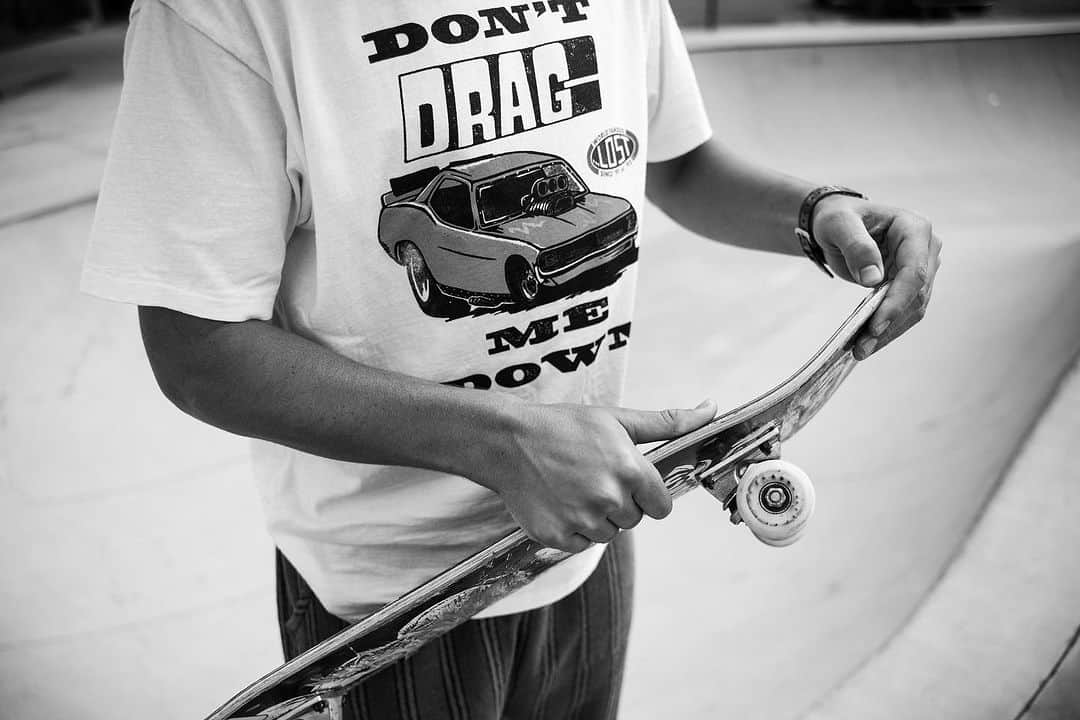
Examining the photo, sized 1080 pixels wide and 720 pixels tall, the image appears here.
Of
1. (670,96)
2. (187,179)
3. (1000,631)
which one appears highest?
(187,179)

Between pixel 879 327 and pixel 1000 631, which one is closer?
pixel 879 327

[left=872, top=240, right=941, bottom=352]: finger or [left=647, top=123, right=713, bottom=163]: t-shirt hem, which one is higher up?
[left=647, top=123, right=713, bottom=163]: t-shirt hem

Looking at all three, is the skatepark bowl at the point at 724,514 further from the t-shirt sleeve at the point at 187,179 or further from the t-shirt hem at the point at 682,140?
the t-shirt sleeve at the point at 187,179

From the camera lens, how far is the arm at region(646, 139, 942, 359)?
1.18 meters

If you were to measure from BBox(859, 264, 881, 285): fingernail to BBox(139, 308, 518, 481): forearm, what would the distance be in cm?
54

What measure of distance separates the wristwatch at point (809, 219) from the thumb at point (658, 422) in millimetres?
408

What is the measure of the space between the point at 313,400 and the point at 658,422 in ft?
1.14

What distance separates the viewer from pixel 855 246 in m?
1.20

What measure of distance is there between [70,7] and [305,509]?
31.5ft

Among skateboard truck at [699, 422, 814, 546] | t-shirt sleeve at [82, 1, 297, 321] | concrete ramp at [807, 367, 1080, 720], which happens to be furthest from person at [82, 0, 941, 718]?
concrete ramp at [807, 367, 1080, 720]

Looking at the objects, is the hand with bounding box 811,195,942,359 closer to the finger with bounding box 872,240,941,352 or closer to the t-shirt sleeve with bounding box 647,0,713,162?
the finger with bounding box 872,240,941,352

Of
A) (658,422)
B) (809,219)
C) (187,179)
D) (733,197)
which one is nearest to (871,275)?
(809,219)

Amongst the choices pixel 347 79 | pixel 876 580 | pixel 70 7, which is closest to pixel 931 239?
pixel 347 79

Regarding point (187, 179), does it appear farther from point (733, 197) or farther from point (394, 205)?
point (733, 197)
